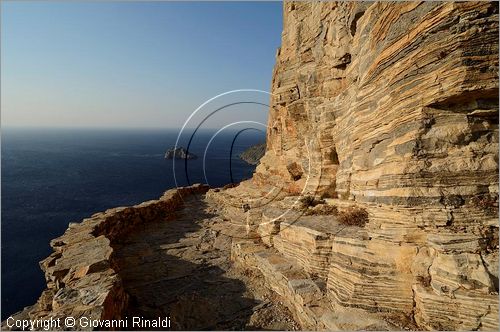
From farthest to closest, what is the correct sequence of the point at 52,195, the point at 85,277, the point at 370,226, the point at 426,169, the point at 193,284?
1. the point at 52,195
2. the point at 193,284
3. the point at 85,277
4. the point at 370,226
5. the point at 426,169

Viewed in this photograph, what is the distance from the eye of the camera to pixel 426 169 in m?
7.90

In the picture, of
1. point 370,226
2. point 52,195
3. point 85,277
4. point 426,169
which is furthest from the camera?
point 52,195

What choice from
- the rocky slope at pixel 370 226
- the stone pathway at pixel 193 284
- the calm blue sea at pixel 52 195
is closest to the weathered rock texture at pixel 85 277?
the rocky slope at pixel 370 226

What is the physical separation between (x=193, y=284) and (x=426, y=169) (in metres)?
9.18

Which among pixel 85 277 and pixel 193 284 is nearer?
pixel 85 277

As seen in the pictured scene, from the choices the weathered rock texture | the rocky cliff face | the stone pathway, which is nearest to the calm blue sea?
the weathered rock texture

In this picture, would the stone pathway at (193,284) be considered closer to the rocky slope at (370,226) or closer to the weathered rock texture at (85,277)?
the rocky slope at (370,226)

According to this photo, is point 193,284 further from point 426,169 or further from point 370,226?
point 426,169

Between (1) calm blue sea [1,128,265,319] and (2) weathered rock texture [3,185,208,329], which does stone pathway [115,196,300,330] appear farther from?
(1) calm blue sea [1,128,265,319]

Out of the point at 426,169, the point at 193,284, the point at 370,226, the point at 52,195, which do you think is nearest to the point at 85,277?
the point at 193,284

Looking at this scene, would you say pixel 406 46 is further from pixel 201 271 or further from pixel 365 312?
pixel 201 271

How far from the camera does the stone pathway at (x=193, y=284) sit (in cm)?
971

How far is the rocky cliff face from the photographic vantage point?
7.08 m

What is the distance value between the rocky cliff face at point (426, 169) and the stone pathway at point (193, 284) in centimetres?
271
